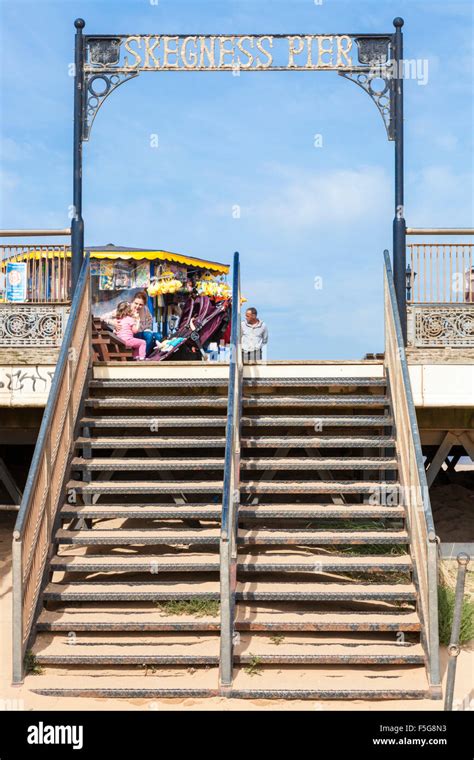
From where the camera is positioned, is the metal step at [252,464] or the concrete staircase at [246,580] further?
the metal step at [252,464]

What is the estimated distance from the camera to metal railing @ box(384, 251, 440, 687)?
6129 mm

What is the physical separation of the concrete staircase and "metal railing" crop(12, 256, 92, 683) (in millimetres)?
182

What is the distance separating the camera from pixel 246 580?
298 inches

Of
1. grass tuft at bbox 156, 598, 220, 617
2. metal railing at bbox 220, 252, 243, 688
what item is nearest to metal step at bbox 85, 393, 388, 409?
metal railing at bbox 220, 252, 243, 688

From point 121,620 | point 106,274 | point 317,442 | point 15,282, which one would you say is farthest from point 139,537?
point 106,274

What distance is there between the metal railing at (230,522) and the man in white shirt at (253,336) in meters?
4.63

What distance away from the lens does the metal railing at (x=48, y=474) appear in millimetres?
6238

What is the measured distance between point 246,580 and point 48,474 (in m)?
2.15

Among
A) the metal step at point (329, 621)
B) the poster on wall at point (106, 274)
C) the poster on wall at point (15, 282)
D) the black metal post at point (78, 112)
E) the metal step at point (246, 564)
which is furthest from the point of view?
the poster on wall at point (106, 274)

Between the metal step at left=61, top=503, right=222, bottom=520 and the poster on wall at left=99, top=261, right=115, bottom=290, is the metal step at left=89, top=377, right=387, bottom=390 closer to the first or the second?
→ the metal step at left=61, top=503, right=222, bottom=520

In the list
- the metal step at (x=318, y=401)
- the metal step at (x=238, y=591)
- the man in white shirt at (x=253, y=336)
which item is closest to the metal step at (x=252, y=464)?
the metal step at (x=318, y=401)

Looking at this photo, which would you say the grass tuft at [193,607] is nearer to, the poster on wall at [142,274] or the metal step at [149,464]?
the metal step at [149,464]

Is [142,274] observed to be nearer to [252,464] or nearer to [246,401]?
[246,401]
